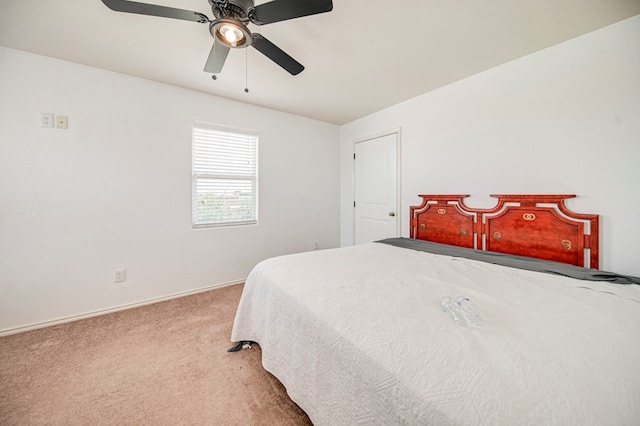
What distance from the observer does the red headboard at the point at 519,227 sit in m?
1.78

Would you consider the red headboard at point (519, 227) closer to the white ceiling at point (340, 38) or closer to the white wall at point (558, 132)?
the white wall at point (558, 132)

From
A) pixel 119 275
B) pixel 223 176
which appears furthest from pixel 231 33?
pixel 119 275

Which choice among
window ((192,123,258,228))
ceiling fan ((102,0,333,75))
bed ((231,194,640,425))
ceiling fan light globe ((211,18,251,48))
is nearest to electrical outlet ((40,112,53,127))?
window ((192,123,258,228))

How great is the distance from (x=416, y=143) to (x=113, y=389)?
3.40 metres

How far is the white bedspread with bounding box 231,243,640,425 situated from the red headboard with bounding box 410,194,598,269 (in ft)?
1.79

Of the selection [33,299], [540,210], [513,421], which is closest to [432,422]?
[513,421]

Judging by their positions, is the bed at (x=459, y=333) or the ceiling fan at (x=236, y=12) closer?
the bed at (x=459, y=333)

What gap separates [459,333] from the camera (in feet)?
2.80

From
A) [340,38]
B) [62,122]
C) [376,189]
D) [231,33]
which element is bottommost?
[376,189]

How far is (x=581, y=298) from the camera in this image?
1.18 metres

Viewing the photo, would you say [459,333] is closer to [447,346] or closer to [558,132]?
[447,346]

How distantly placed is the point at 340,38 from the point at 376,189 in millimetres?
2018

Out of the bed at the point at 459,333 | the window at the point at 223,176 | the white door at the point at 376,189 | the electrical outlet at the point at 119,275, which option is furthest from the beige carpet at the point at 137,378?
the white door at the point at 376,189

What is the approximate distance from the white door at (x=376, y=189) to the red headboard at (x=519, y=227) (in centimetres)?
57
